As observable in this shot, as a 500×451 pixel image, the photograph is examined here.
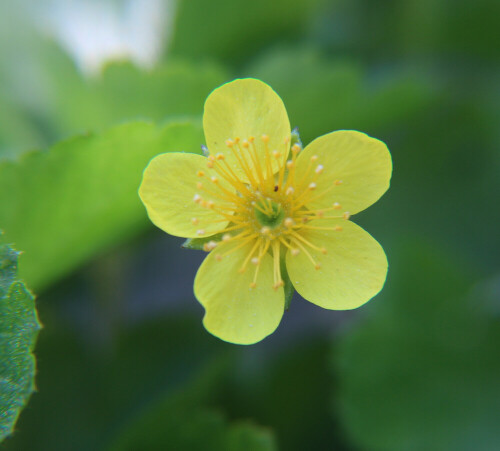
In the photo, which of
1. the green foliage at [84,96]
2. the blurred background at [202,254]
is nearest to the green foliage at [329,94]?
the blurred background at [202,254]

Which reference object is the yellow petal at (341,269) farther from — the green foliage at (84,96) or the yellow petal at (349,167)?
the green foliage at (84,96)

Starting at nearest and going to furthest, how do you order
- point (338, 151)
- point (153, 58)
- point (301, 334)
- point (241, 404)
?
point (338, 151) → point (241, 404) → point (301, 334) → point (153, 58)

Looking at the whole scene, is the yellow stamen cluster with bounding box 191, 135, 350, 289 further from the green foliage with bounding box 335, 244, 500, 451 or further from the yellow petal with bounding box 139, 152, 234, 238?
the green foliage with bounding box 335, 244, 500, 451

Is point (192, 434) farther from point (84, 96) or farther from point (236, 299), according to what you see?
point (84, 96)

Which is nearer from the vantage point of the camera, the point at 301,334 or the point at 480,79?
the point at 301,334

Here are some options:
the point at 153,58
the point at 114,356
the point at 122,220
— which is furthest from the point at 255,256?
the point at 153,58

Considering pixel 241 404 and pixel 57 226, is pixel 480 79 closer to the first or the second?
pixel 241 404

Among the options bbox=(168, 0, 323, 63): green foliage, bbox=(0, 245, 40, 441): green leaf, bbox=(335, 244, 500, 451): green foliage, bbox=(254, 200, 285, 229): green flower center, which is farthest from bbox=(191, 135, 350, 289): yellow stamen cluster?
bbox=(168, 0, 323, 63): green foliage
